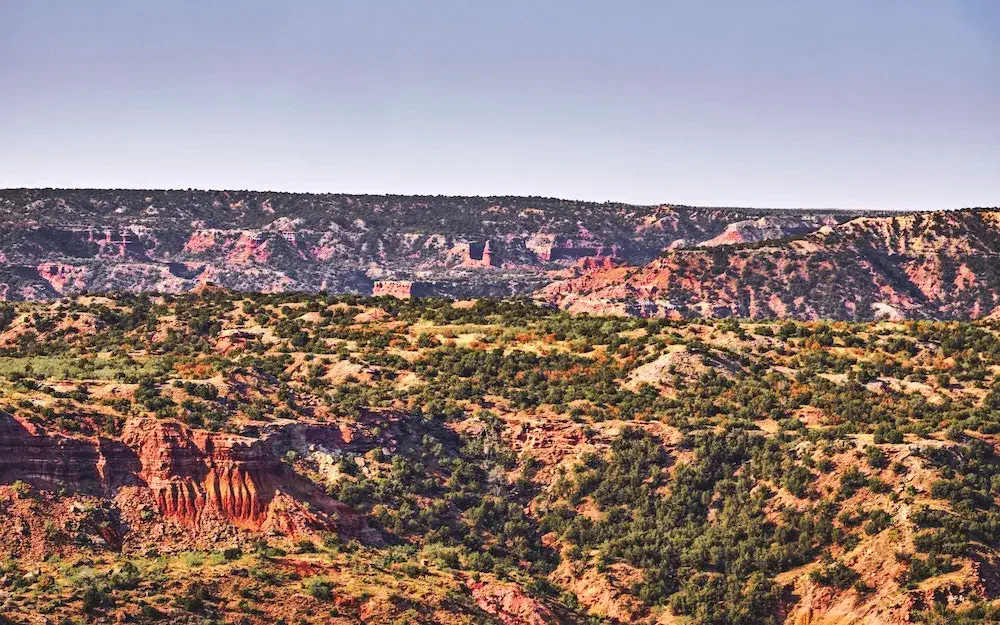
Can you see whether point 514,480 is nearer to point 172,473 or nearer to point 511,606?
point 511,606

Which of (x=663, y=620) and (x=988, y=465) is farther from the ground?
(x=988, y=465)

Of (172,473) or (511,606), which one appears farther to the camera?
(172,473)

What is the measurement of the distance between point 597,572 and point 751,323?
45.9 m

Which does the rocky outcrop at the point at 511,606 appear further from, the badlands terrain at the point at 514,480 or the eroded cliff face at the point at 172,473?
the eroded cliff face at the point at 172,473

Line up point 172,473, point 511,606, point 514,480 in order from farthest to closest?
point 514,480, point 172,473, point 511,606

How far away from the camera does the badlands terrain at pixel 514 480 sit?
70.1 meters

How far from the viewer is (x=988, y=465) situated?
82062mm

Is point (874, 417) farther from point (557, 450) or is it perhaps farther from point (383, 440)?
point (383, 440)

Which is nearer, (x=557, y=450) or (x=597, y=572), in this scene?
(x=597, y=572)

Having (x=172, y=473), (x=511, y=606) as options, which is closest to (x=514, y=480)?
(x=511, y=606)

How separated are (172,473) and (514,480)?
20394 millimetres

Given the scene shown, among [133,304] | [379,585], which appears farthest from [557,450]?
[133,304]

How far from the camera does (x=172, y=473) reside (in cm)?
7656

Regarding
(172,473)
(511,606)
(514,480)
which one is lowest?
(511,606)
